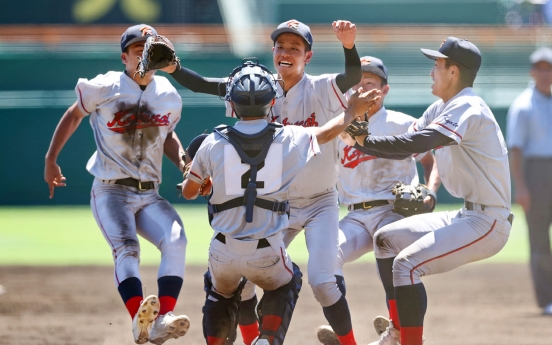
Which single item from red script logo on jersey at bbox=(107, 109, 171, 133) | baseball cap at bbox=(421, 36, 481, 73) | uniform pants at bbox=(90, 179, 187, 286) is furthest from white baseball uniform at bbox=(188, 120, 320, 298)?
red script logo on jersey at bbox=(107, 109, 171, 133)

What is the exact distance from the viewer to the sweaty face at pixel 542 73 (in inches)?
258

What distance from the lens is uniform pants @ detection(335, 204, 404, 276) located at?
16.1 feet

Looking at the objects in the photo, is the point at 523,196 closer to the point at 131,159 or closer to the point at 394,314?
the point at 394,314

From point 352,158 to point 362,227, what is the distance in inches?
19.6

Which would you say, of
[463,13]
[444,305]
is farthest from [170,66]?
[463,13]

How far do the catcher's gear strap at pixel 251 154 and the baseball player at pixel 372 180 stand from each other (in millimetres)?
1432

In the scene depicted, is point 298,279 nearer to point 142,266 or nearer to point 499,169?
point 499,169

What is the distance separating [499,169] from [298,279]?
1.30 metres

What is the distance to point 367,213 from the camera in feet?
16.6

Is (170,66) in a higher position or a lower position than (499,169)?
higher

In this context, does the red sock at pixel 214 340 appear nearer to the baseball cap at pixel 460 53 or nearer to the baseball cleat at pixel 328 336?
the baseball cleat at pixel 328 336

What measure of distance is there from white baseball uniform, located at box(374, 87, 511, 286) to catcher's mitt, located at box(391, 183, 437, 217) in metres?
0.47

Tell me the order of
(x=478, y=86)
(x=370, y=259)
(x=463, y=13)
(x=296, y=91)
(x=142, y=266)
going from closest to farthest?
1. (x=296, y=91)
2. (x=142, y=266)
3. (x=370, y=259)
4. (x=478, y=86)
5. (x=463, y=13)

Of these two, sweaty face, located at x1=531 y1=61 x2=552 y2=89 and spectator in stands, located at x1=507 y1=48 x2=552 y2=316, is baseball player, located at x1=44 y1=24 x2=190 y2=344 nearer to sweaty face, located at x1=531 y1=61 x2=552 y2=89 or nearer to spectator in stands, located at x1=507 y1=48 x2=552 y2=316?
spectator in stands, located at x1=507 y1=48 x2=552 y2=316
